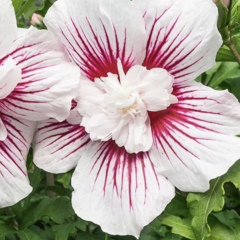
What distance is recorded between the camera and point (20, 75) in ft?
1.74

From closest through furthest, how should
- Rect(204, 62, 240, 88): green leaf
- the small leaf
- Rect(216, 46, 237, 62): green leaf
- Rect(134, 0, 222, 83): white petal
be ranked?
1. Rect(134, 0, 222, 83): white petal
2. the small leaf
3. Rect(216, 46, 237, 62): green leaf
4. Rect(204, 62, 240, 88): green leaf

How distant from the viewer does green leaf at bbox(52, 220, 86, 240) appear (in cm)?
64

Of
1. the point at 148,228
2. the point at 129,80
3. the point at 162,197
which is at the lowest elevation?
the point at 148,228

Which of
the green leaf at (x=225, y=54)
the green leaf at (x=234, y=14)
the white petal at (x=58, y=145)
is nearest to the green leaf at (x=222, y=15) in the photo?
the green leaf at (x=234, y=14)

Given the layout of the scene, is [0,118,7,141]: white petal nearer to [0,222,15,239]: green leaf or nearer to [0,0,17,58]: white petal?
[0,0,17,58]: white petal

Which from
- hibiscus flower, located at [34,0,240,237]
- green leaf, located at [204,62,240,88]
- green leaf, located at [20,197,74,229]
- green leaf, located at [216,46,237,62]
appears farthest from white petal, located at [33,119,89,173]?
green leaf, located at [204,62,240,88]

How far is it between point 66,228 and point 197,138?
280mm

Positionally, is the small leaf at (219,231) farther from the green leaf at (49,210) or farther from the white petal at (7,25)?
the white petal at (7,25)

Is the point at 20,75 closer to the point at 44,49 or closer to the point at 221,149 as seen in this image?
the point at 44,49

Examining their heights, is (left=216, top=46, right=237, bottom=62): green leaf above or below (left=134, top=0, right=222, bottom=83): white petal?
below

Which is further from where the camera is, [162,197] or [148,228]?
[148,228]

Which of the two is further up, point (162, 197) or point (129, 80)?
point (129, 80)

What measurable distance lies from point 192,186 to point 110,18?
0.25 metres

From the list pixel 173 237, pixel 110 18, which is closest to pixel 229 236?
pixel 173 237
